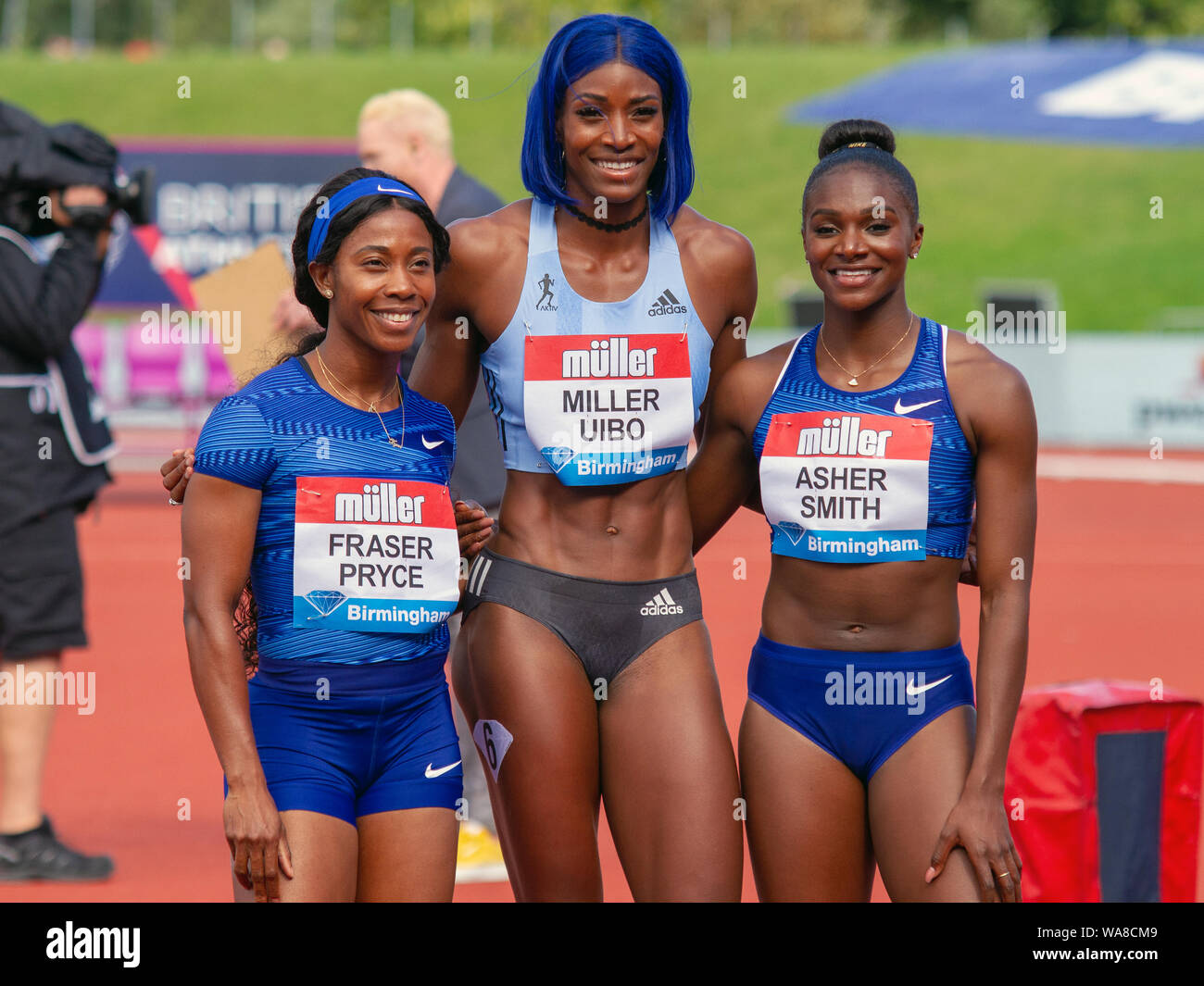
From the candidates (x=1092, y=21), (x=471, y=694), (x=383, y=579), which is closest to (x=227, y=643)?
(x=383, y=579)

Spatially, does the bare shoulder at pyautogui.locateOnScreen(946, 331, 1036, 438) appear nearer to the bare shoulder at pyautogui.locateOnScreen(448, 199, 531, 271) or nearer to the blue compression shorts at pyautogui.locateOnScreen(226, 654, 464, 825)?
the bare shoulder at pyautogui.locateOnScreen(448, 199, 531, 271)

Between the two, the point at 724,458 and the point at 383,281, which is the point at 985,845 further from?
the point at 383,281

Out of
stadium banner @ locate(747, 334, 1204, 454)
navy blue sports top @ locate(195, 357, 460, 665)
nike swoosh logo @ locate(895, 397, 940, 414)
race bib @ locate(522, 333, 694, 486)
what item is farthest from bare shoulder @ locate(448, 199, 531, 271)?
stadium banner @ locate(747, 334, 1204, 454)

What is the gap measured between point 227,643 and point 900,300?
168 centimetres

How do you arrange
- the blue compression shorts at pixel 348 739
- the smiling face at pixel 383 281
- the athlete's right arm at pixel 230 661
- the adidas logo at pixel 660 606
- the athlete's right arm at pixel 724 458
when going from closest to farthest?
the athlete's right arm at pixel 230 661 < the blue compression shorts at pixel 348 739 < the smiling face at pixel 383 281 < the adidas logo at pixel 660 606 < the athlete's right arm at pixel 724 458

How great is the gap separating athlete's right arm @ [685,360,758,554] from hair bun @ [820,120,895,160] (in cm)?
57

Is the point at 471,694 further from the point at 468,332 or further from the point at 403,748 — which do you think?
the point at 468,332

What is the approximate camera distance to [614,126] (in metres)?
3.56

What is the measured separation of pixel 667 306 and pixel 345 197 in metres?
0.75

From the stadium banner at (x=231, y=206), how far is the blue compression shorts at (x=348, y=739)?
17.2m

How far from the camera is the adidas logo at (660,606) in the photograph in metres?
3.63

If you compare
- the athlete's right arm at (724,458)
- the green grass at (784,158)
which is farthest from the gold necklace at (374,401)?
the green grass at (784,158)

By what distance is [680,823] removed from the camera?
3.52 meters

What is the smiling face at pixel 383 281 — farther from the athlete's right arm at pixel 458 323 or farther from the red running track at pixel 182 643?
the red running track at pixel 182 643
